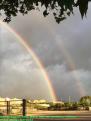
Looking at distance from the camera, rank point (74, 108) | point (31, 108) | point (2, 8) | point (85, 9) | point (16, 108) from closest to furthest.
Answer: point (85, 9) < point (2, 8) < point (16, 108) < point (31, 108) < point (74, 108)

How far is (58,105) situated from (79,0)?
3457cm

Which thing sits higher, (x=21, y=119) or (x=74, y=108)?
(x=74, y=108)

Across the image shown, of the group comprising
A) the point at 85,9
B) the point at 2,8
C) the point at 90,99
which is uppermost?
the point at 90,99

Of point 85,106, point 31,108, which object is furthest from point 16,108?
point 85,106

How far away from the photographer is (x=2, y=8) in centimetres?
821

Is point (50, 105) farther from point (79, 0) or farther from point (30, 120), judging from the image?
point (79, 0)

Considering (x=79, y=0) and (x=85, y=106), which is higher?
(x=85, y=106)

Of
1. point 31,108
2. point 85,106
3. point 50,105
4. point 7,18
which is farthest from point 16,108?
point 7,18

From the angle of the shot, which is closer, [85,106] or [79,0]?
[79,0]

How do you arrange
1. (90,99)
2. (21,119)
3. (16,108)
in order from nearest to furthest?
(21,119)
(16,108)
(90,99)

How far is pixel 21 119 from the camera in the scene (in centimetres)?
931

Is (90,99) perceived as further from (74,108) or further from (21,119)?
(21,119)

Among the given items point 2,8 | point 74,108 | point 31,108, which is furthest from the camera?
point 74,108

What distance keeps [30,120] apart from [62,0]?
24.2 feet
